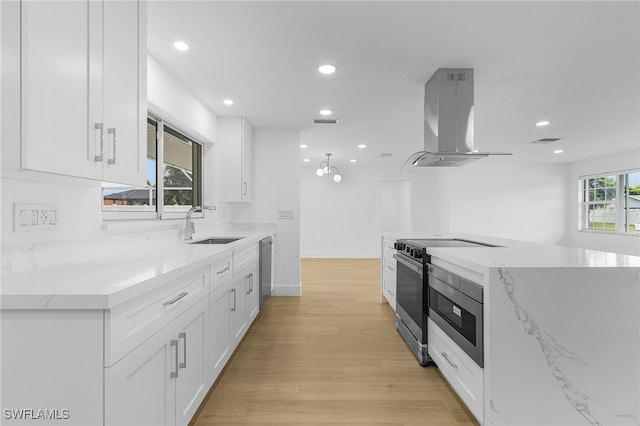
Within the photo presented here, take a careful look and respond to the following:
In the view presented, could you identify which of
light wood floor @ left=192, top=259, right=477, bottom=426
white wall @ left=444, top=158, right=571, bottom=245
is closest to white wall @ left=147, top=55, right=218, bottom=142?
light wood floor @ left=192, top=259, right=477, bottom=426

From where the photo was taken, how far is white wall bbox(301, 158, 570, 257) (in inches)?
313

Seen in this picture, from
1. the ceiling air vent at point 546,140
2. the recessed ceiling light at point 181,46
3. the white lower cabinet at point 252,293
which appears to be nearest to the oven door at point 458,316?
the white lower cabinet at point 252,293

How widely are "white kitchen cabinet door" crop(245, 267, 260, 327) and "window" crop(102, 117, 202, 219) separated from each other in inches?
37.2

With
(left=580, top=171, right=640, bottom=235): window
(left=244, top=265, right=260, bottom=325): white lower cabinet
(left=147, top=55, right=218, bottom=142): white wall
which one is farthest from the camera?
(left=580, top=171, right=640, bottom=235): window

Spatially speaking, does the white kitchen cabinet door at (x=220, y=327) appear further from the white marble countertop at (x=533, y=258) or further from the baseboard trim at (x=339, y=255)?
the baseboard trim at (x=339, y=255)

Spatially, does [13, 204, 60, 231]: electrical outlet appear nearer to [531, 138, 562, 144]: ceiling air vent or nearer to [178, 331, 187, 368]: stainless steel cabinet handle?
[178, 331, 187, 368]: stainless steel cabinet handle

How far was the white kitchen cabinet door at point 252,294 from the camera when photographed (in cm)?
287

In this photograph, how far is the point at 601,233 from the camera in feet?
23.4

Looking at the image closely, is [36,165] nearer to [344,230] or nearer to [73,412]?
[73,412]

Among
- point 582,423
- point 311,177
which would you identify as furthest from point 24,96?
point 311,177

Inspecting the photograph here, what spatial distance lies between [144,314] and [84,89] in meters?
0.94

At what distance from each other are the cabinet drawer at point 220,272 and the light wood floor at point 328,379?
26.8 inches

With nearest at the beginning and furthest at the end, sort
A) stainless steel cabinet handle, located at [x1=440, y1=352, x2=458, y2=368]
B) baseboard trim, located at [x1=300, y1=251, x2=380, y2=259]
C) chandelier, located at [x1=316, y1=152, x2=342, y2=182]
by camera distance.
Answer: stainless steel cabinet handle, located at [x1=440, y1=352, x2=458, y2=368], chandelier, located at [x1=316, y1=152, x2=342, y2=182], baseboard trim, located at [x1=300, y1=251, x2=380, y2=259]

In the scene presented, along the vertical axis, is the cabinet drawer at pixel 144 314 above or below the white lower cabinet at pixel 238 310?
above
